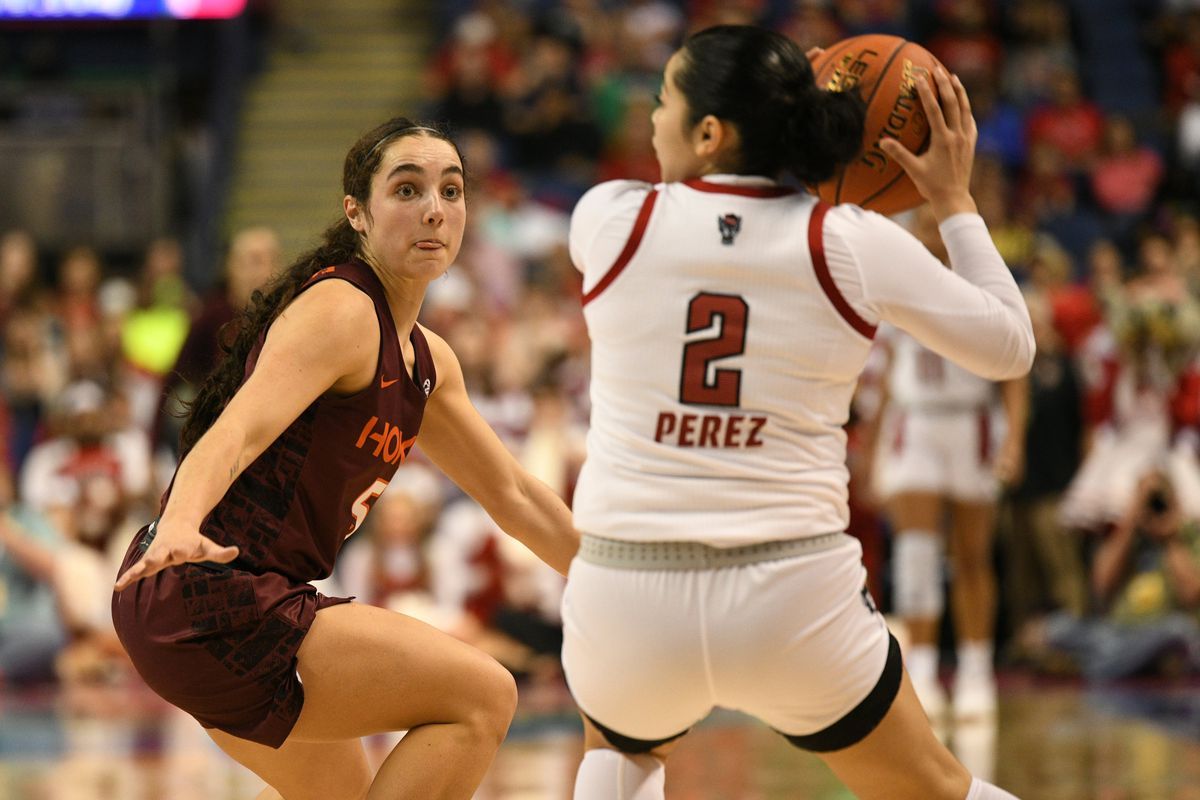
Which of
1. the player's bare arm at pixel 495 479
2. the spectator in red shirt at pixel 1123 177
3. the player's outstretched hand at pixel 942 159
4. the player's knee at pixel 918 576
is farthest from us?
the spectator in red shirt at pixel 1123 177

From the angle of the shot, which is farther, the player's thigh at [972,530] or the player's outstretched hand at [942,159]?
the player's thigh at [972,530]

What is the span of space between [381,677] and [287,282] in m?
0.74

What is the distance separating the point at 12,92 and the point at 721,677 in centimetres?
1169

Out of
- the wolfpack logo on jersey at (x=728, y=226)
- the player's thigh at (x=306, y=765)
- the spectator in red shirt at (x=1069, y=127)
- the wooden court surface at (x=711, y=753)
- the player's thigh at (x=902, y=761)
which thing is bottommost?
the wooden court surface at (x=711, y=753)

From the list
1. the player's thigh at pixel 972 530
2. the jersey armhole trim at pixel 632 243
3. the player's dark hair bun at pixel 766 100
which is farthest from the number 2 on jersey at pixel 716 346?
the player's thigh at pixel 972 530

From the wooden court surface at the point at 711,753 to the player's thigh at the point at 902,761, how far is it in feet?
7.57

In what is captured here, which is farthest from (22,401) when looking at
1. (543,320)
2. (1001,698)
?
(1001,698)

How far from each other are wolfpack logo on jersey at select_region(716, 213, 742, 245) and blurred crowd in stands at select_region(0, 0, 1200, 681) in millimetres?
3446

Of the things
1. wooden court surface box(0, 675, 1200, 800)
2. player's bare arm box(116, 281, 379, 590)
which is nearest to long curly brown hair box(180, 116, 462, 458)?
player's bare arm box(116, 281, 379, 590)

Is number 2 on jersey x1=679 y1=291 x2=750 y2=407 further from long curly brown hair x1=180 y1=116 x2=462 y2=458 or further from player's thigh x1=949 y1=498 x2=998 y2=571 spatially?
player's thigh x1=949 y1=498 x2=998 y2=571

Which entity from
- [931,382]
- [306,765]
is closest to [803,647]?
[306,765]

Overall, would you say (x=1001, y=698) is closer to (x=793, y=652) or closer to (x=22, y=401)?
(x=793, y=652)

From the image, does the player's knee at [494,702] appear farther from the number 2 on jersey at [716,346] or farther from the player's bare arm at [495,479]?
the number 2 on jersey at [716,346]

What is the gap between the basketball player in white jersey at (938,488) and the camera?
679cm
